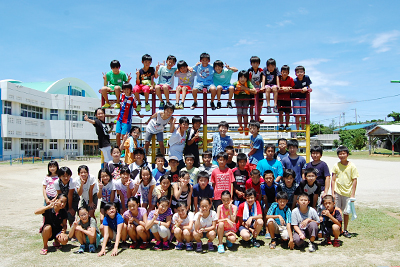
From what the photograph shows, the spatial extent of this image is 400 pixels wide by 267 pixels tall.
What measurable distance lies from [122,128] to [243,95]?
302cm

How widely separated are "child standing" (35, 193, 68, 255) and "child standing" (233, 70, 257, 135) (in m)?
4.24

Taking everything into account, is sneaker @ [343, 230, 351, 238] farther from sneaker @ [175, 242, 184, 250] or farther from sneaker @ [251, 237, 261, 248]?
sneaker @ [175, 242, 184, 250]

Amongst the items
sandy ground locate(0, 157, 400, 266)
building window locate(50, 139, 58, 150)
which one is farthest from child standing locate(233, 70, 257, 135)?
building window locate(50, 139, 58, 150)

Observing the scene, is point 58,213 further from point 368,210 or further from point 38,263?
point 368,210

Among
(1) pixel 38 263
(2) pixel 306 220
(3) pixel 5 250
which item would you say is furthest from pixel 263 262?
(3) pixel 5 250

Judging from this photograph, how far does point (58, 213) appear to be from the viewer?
4.80 meters

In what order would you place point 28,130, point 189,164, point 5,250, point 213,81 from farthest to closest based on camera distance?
point 28,130
point 213,81
point 189,164
point 5,250

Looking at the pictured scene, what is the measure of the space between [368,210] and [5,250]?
779 centimetres

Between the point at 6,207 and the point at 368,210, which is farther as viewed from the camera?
the point at 6,207

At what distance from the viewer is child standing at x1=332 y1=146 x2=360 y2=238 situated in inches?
211

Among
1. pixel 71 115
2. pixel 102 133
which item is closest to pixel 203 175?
pixel 102 133

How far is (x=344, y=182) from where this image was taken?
5.43 meters

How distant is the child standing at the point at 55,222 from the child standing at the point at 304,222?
365 centimetres

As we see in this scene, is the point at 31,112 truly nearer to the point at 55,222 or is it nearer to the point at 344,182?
the point at 55,222
